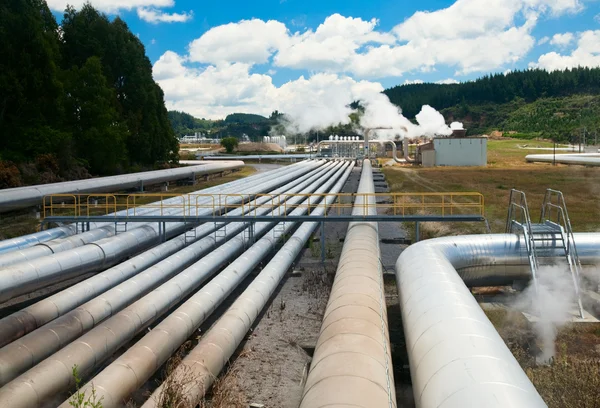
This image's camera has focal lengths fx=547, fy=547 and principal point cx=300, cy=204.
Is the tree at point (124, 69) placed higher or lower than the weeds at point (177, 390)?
higher

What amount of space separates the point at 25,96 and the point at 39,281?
3050 centimetres

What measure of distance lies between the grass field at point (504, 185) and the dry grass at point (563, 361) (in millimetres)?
11226

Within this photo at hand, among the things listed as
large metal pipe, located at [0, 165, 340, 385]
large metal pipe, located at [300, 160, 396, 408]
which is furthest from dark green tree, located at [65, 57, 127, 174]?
large metal pipe, located at [300, 160, 396, 408]

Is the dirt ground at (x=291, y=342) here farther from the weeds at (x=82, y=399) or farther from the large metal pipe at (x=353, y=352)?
the weeds at (x=82, y=399)

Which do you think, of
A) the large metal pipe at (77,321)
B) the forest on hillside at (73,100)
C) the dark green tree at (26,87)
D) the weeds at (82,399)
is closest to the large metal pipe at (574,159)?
the forest on hillside at (73,100)

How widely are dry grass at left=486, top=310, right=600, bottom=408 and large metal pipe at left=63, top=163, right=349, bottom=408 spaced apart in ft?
19.1

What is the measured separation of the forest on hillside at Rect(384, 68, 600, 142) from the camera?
139m

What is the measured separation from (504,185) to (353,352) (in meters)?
42.7

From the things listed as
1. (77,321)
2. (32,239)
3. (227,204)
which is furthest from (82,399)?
(227,204)

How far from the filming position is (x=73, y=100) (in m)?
45.6

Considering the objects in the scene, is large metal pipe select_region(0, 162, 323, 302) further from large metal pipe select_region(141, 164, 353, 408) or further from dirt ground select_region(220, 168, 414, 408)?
dirt ground select_region(220, 168, 414, 408)

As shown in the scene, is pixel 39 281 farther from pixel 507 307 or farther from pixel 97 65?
pixel 97 65

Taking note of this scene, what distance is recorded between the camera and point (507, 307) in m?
14.7

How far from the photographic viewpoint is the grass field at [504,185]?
88.9 ft
